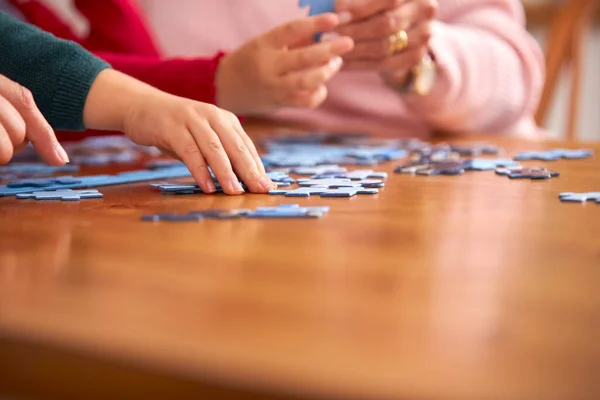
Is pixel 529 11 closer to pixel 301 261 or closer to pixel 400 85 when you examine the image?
→ pixel 400 85

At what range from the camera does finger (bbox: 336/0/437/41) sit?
1.31 meters

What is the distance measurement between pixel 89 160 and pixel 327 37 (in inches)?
19.3

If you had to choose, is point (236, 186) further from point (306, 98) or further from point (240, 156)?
point (306, 98)


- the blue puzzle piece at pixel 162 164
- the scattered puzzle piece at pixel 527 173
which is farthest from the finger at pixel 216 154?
the scattered puzzle piece at pixel 527 173

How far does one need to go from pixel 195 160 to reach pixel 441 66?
95cm

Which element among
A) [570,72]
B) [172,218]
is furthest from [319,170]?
[570,72]

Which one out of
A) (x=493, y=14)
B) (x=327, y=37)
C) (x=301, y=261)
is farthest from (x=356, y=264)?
(x=493, y=14)

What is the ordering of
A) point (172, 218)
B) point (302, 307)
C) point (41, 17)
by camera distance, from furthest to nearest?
point (41, 17) < point (172, 218) < point (302, 307)

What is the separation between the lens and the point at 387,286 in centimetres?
42

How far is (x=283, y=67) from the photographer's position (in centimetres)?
115

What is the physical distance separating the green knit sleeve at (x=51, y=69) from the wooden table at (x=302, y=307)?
27 cm

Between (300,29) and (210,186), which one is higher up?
(300,29)

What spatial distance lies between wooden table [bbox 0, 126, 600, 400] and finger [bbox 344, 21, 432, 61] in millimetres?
767

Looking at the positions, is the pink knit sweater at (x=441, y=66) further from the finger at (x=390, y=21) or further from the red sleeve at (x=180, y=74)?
the red sleeve at (x=180, y=74)
